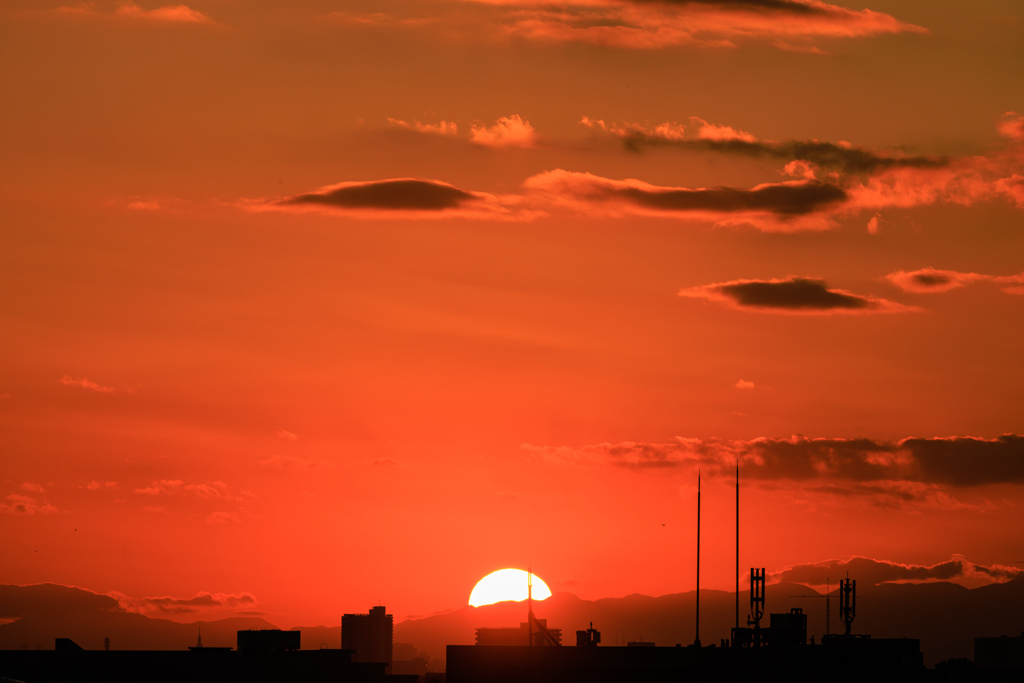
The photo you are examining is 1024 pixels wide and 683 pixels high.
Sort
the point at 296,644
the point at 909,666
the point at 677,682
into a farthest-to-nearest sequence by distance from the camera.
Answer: the point at 296,644 < the point at 909,666 < the point at 677,682

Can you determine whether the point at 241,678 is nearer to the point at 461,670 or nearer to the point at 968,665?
the point at 461,670

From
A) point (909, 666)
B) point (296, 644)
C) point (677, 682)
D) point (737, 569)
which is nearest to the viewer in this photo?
point (677, 682)

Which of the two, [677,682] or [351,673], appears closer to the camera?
[677,682]

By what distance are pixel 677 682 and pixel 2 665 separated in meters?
67.7

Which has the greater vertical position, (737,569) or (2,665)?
(737,569)

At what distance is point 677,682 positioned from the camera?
345ft

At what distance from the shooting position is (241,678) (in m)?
137

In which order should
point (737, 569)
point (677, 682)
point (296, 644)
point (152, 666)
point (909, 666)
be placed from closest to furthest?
point (677, 682), point (909, 666), point (737, 569), point (152, 666), point (296, 644)

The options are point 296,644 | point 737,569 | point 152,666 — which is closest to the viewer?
point 737,569

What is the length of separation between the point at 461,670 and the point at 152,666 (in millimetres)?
42081

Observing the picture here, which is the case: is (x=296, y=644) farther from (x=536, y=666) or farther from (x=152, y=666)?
(x=536, y=666)

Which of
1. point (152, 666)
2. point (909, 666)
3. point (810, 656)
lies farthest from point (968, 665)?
point (152, 666)

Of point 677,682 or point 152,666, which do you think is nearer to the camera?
point 677,682

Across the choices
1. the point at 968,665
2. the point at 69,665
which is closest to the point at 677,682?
the point at 968,665
